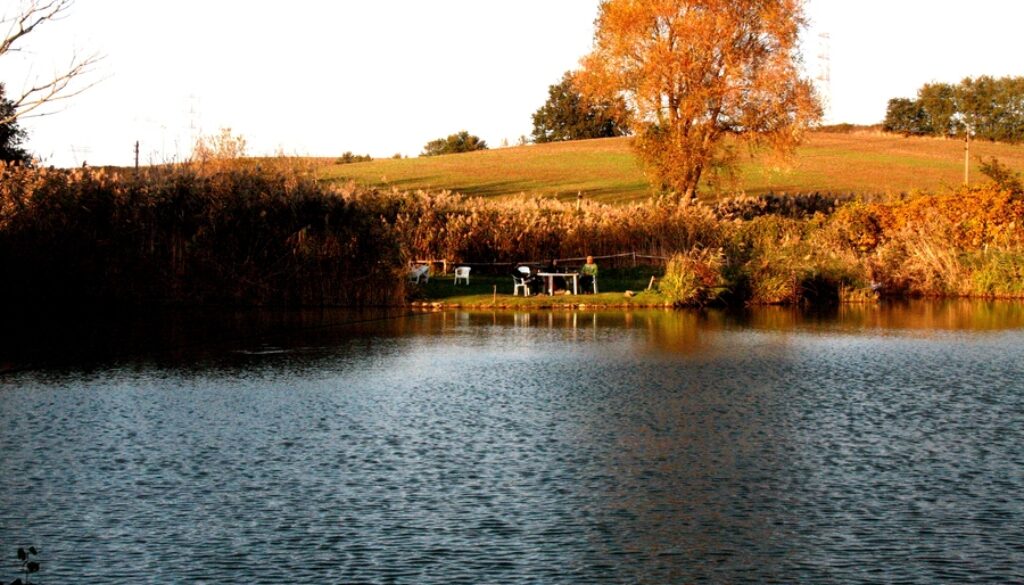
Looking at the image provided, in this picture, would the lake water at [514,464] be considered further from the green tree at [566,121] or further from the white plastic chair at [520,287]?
the green tree at [566,121]

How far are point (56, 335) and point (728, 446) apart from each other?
18.5m

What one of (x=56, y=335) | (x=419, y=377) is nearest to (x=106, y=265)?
(x=56, y=335)

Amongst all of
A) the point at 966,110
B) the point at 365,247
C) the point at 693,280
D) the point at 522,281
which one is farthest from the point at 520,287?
the point at 966,110

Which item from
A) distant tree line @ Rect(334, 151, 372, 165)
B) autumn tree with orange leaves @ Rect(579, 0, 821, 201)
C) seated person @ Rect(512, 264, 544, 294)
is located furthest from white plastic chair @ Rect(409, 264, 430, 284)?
distant tree line @ Rect(334, 151, 372, 165)

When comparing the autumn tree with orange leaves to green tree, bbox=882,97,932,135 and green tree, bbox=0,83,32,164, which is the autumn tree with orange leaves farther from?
green tree, bbox=882,97,932,135

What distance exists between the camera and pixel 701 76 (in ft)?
189

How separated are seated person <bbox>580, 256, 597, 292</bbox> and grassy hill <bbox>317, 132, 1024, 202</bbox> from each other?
97.8 ft

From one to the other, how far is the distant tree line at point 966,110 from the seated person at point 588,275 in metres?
83.8

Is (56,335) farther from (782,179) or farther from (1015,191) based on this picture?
(782,179)

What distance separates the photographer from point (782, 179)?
81.9 meters

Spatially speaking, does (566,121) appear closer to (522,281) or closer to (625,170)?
(625,170)

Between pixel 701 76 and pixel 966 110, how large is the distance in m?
73.8

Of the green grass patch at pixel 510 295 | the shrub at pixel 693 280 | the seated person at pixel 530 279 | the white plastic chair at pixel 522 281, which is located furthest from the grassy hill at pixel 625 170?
the white plastic chair at pixel 522 281

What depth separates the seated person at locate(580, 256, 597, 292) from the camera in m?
39.2
